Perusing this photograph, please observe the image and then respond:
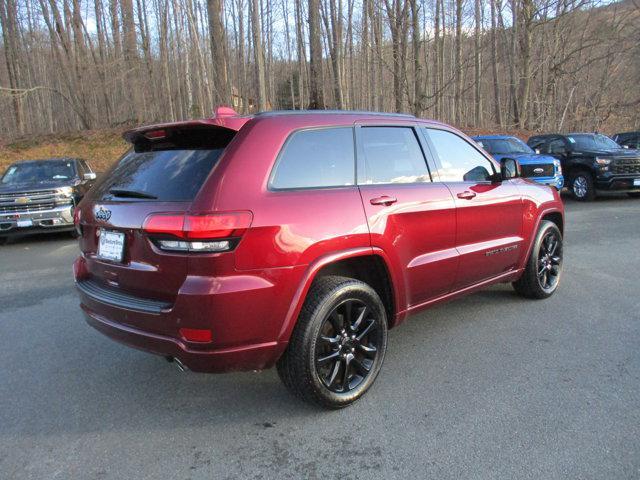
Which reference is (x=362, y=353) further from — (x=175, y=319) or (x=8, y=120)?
(x=8, y=120)

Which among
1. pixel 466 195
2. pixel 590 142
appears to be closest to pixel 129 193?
pixel 466 195

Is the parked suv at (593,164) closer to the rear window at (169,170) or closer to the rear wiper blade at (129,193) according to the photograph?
the rear window at (169,170)

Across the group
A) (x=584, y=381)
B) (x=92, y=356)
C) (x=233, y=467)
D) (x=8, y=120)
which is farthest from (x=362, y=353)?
(x=8, y=120)

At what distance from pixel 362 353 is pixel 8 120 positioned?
144ft

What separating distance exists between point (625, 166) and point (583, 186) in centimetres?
108

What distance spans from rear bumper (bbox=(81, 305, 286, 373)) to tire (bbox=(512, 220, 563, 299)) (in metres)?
3.13

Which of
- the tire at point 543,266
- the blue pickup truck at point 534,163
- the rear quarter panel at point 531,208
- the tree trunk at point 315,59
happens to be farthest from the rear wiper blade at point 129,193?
the tree trunk at point 315,59

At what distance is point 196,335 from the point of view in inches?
108

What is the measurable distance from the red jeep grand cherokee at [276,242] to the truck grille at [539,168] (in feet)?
30.3

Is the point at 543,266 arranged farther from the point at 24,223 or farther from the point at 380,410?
the point at 24,223

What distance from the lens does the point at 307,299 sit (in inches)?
121

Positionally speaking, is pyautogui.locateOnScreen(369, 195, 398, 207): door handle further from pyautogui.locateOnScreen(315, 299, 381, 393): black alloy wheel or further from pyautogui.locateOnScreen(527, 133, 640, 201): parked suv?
pyautogui.locateOnScreen(527, 133, 640, 201): parked suv

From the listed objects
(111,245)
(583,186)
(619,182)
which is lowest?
(583,186)

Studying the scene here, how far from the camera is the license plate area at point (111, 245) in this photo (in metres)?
3.04
